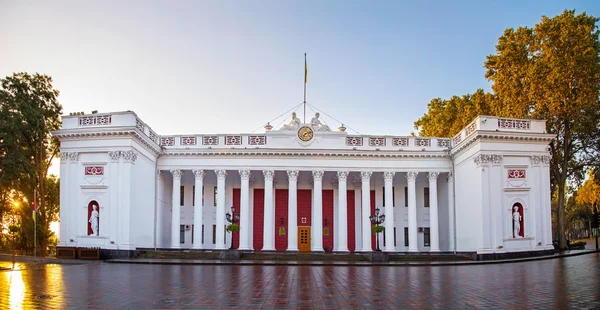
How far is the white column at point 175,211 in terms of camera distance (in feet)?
127

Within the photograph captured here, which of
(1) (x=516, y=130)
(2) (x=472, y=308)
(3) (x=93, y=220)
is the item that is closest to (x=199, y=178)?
(3) (x=93, y=220)

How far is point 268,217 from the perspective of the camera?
38.9m

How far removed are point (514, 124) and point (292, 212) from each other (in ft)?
53.3

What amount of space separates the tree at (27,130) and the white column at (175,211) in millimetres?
8742

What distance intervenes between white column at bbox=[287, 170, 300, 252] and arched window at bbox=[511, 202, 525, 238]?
48.0 ft

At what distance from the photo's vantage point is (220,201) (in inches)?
1553

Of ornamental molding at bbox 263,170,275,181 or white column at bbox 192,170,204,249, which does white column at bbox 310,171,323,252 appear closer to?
ornamental molding at bbox 263,170,275,181

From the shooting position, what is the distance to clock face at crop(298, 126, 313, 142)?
39.5 metres

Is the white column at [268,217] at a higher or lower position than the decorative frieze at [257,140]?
lower

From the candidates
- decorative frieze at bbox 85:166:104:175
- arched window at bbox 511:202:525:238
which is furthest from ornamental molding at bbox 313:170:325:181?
decorative frieze at bbox 85:166:104:175

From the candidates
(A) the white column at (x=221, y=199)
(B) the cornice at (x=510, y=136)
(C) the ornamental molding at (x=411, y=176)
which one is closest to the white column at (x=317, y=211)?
(C) the ornamental molding at (x=411, y=176)

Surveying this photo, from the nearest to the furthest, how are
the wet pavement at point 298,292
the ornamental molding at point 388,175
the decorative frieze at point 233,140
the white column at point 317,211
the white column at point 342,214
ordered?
the wet pavement at point 298,292
the white column at point 317,211
the white column at point 342,214
the ornamental molding at point 388,175
the decorative frieze at point 233,140

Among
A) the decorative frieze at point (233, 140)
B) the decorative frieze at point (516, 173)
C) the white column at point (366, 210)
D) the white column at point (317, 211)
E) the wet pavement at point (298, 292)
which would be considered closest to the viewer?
the wet pavement at point (298, 292)

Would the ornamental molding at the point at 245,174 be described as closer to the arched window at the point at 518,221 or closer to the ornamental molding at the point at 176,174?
the ornamental molding at the point at 176,174
